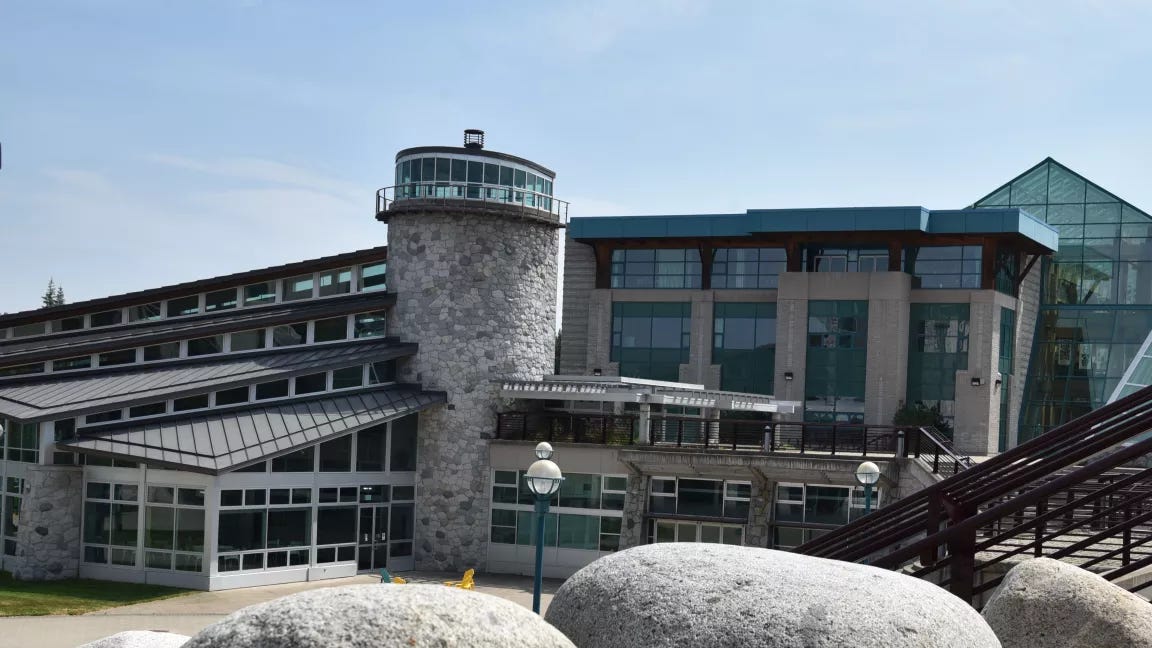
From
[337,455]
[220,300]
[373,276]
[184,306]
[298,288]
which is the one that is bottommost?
[337,455]

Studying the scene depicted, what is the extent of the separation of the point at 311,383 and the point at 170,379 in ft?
12.0

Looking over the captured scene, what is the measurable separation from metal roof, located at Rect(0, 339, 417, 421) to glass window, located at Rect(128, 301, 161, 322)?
16.7 ft

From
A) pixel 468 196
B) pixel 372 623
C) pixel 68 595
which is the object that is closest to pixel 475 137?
pixel 468 196

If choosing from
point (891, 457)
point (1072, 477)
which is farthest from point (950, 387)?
Answer: point (1072, 477)

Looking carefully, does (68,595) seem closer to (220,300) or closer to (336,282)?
(220,300)

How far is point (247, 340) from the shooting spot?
3262 cm

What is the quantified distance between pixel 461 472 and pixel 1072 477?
79.3 feet

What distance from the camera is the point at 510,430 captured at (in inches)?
1326

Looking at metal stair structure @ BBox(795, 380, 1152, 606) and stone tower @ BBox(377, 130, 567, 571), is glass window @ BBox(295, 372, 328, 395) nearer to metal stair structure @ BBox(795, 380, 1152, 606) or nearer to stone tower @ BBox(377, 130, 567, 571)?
stone tower @ BBox(377, 130, 567, 571)

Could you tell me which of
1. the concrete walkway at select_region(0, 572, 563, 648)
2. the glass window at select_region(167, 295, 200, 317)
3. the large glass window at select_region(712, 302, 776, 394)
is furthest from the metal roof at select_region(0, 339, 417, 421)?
the large glass window at select_region(712, 302, 776, 394)

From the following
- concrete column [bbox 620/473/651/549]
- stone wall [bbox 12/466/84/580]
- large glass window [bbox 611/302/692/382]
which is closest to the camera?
stone wall [bbox 12/466/84/580]

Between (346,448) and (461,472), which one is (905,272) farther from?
(346,448)

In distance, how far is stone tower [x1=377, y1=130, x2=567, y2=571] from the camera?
33.3 m

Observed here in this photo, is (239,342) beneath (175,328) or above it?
beneath
